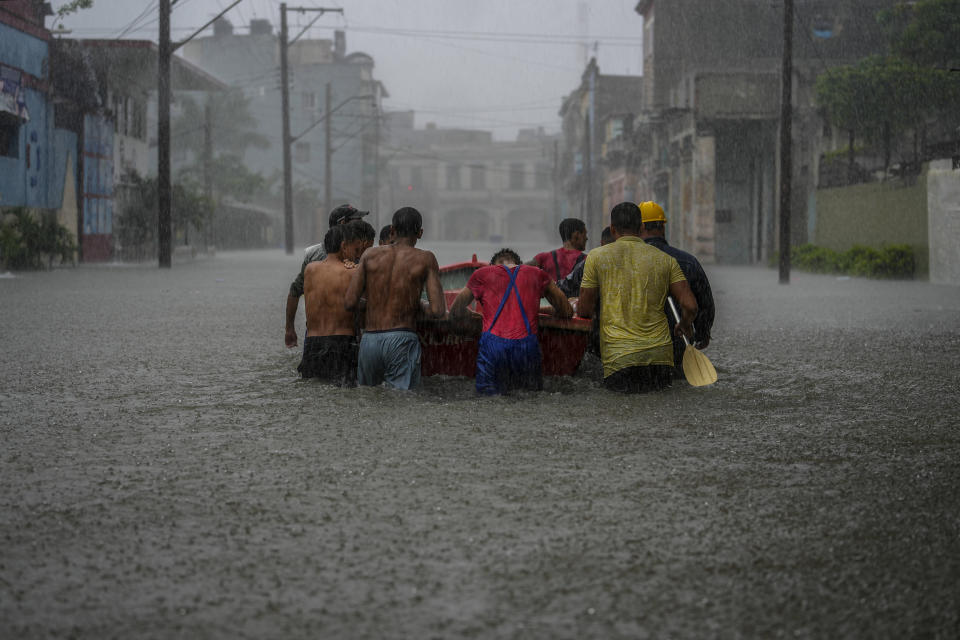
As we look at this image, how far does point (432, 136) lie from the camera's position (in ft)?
374

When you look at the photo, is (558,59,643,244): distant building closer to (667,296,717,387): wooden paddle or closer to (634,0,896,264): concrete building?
(634,0,896,264): concrete building

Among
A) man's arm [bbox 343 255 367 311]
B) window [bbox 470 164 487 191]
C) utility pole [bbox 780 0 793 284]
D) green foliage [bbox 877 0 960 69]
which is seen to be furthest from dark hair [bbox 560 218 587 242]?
window [bbox 470 164 487 191]

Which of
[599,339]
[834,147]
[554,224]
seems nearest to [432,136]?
[554,224]

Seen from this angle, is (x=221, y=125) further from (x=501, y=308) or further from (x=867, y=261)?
(x=501, y=308)

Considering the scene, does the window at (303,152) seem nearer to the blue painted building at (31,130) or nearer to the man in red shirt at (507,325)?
the blue painted building at (31,130)

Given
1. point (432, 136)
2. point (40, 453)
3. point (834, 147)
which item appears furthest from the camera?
point (432, 136)

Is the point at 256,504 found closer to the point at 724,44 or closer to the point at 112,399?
the point at 112,399

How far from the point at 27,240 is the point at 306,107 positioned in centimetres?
5482

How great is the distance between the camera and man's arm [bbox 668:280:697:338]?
24.5ft

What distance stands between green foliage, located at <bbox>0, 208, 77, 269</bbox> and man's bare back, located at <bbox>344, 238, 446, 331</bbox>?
65.1 ft

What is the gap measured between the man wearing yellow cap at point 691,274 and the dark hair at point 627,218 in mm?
193

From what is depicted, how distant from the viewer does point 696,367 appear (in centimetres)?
781

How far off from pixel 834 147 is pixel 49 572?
1133 inches

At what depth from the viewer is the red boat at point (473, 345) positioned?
309 inches
